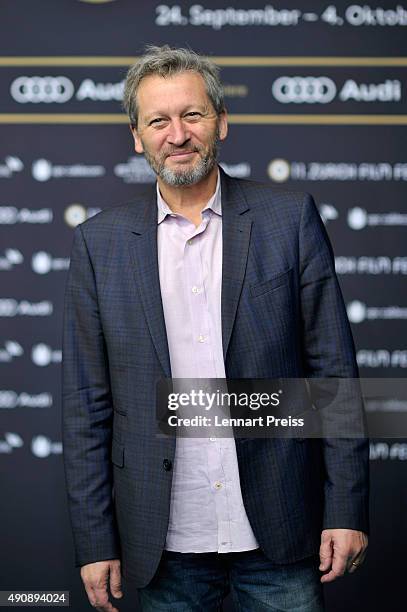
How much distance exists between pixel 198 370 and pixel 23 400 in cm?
127

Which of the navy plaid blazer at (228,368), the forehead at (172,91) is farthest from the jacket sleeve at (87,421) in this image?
the forehead at (172,91)

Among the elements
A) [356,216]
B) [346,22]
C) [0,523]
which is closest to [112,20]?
[346,22]

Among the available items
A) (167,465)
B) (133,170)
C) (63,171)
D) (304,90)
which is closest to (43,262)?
(63,171)

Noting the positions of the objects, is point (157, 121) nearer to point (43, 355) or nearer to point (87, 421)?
point (87, 421)

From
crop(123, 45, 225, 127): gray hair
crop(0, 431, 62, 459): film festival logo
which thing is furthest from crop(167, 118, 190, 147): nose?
crop(0, 431, 62, 459): film festival logo

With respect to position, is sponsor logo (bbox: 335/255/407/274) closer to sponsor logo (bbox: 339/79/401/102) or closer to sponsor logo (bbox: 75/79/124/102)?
sponsor logo (bbox: 339/79/401/102)

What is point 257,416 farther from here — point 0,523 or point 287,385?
point 0,523

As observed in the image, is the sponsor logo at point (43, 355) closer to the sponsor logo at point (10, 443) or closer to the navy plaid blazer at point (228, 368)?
the sponsor logo at point (10, 443)

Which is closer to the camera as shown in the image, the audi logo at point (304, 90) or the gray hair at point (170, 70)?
the gray hair at point (170, 70)

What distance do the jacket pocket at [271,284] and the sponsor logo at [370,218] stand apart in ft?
3.73

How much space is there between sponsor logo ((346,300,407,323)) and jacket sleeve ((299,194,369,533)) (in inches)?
43.0

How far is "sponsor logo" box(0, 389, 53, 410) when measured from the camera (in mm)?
2918

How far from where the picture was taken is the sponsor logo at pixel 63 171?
2883 mm

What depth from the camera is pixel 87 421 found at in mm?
1883
